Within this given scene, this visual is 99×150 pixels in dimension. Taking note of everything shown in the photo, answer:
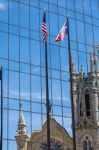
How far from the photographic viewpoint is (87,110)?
191 feet

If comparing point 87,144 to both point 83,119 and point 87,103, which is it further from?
point 87,103

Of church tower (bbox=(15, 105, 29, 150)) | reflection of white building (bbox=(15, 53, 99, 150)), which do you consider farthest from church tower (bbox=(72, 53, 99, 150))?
church tower (bbox=(15, 105, 29, 150))

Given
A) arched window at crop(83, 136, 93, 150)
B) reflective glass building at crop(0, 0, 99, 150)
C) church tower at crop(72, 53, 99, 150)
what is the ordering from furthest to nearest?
arched window at crop(83, 136, 93, 150)
church tower at crop(72, 53, 99, 150)
reflective glass building at crop(0, 0, 99, 150)

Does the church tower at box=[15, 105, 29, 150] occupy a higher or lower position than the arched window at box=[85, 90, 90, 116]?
lower

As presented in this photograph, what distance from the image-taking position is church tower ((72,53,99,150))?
5588 centimetres

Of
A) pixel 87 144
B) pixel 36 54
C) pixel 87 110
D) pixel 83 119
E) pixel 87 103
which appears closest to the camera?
pixel 36 54

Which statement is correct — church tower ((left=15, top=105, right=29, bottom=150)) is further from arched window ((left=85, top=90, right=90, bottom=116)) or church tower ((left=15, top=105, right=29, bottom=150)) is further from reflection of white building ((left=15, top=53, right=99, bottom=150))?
arched window ((left=85, top=90, right=90, bottom=116))

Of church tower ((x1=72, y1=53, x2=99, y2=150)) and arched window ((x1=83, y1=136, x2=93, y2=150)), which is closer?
church tower ((x1=72, y1=53, x2=99, y2=150))

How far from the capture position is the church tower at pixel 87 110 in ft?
183

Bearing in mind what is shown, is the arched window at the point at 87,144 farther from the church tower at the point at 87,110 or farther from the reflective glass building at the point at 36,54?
the reflective glass building at the point at 36,54

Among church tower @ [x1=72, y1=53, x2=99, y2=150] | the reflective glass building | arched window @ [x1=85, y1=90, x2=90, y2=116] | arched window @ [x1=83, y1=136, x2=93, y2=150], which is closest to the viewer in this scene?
the reflective glass building

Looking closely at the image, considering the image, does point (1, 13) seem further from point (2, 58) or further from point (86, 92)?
point (86, 92)

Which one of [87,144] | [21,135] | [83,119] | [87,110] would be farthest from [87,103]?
[21,135]

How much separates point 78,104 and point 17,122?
55.3 feet
